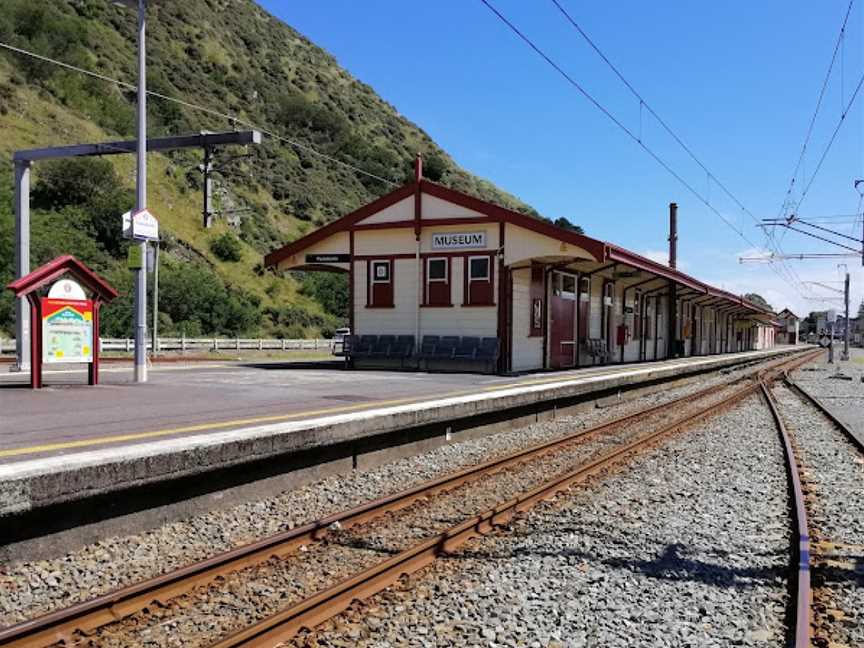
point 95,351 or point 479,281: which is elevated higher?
point 479,281

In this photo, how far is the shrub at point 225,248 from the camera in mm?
56638

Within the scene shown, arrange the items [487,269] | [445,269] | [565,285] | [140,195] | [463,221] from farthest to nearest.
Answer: [565,285] < [445,269] < [463,221] < [487,269] < [140,195]

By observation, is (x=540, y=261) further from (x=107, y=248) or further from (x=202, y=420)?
(x=107, y=248)

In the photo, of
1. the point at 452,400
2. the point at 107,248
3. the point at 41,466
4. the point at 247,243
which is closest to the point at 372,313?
the point at 452,400

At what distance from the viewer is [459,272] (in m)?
22.1

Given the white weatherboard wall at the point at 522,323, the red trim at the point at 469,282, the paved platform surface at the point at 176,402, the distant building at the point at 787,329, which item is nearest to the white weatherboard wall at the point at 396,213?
the red trim at the point at 469,282

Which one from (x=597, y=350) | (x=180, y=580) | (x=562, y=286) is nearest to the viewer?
(x=180, y=580)

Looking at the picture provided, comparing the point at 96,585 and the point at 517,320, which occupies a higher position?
the point at 517,320

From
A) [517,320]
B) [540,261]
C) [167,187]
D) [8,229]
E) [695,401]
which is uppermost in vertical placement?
[167,187]

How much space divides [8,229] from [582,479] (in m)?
39.2

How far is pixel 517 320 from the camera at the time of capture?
72.4ft

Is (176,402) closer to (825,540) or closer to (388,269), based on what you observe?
(825,540)

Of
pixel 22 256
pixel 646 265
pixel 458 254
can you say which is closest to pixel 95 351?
pixel 22 256

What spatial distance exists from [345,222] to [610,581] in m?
19.4
